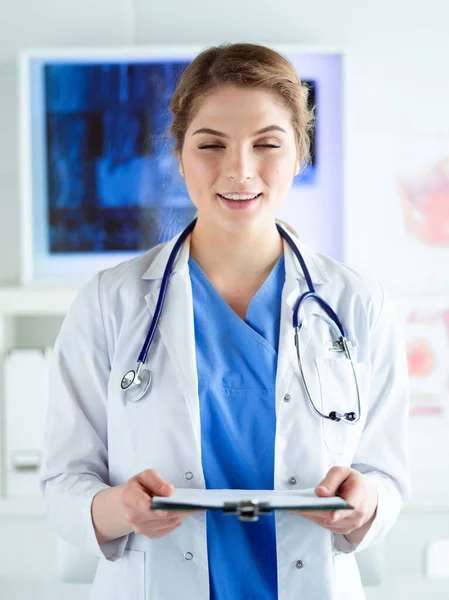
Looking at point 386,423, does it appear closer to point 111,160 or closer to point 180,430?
point 180,430

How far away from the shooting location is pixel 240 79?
112 centimetres

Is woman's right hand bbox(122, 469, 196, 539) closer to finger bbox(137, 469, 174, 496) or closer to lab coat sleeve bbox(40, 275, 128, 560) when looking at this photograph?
finger bbox(137, 469, 174, 496)

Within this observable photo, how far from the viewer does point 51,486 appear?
113 cm

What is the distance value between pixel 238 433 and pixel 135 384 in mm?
171

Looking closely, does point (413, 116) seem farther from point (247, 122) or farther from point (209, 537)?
point (209, 537)

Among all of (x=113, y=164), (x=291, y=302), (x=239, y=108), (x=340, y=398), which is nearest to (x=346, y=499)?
(x=340, y=398)

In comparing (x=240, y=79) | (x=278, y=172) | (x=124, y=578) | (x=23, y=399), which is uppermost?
(x=240, y=79)

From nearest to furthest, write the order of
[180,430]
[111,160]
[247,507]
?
[247,507] < [180,430] < [111,160]

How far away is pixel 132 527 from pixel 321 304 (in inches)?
17.8

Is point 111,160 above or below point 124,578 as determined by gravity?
above

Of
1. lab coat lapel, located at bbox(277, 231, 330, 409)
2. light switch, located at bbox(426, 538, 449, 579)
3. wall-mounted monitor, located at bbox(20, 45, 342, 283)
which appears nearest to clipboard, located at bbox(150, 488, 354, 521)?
lab coat lapel, located at bbox(277, 231, 330, 409)

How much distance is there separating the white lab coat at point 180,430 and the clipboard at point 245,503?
0.44ft

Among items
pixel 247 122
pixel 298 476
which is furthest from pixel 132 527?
pixel 247 122

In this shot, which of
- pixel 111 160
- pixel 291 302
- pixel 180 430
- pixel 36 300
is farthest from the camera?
pixel 111 160
